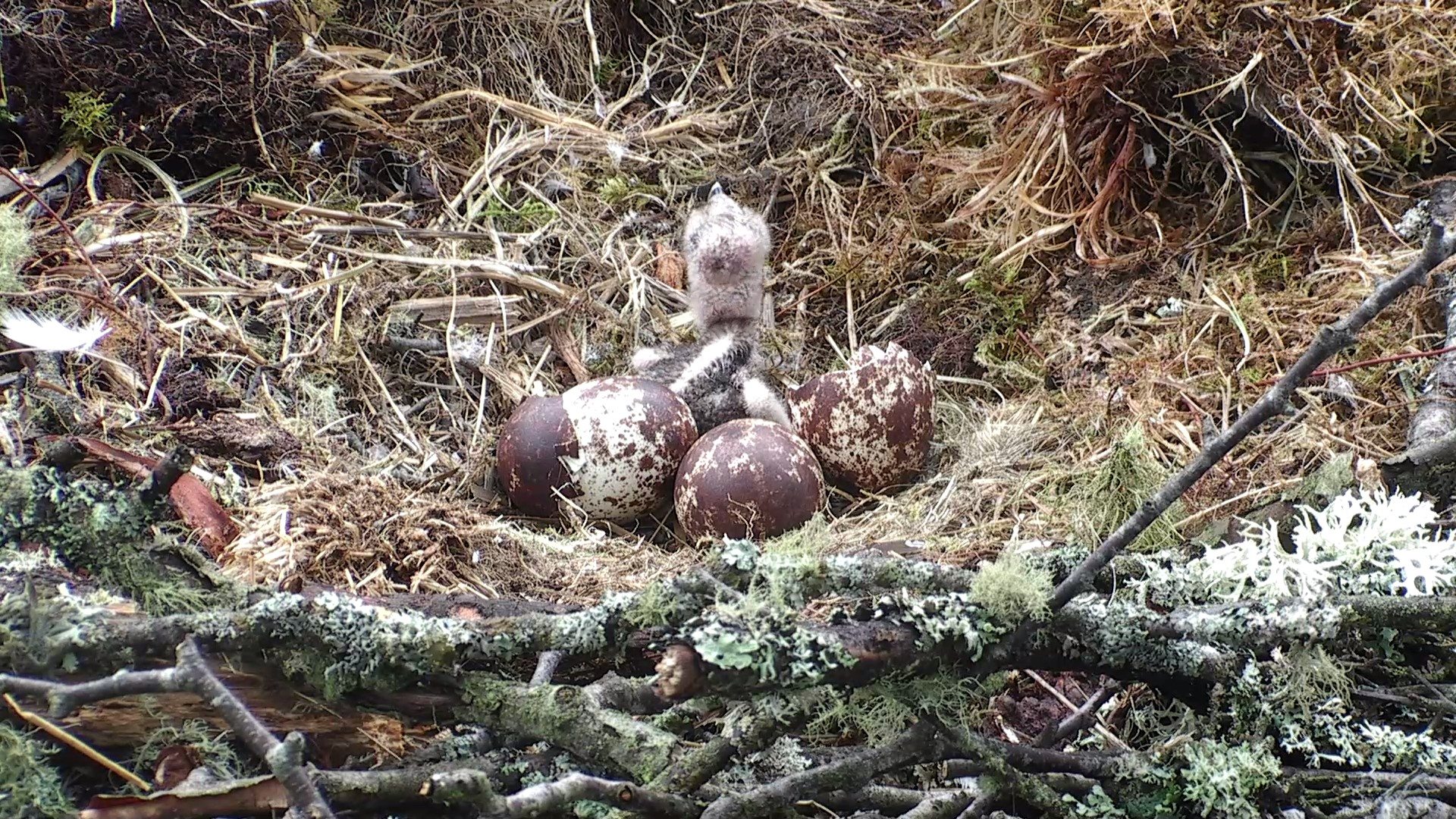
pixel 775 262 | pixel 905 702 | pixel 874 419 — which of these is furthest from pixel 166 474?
pixel 775 262

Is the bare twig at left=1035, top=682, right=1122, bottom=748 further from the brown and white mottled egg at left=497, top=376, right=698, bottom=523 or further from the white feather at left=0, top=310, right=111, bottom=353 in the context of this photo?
the white feather at left=0, top=310, right=111, bottom=353

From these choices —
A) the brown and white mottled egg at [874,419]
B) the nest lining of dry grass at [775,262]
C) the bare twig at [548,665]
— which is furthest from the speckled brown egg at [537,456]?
the bare twig at [548,665]

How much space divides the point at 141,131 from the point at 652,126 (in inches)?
71.7

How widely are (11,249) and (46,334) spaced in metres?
0.28

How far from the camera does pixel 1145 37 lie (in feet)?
10.2

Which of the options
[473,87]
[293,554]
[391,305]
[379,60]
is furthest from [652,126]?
[293,554]

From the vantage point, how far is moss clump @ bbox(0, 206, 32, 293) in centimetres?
274

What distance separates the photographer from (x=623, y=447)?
2961mm

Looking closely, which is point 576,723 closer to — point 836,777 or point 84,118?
point 836,777

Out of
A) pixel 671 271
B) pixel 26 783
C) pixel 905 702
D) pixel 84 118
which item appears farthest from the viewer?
pixel 671 271

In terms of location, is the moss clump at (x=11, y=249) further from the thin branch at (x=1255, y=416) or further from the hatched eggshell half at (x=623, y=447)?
the thin branch at (x=1255, y=416)

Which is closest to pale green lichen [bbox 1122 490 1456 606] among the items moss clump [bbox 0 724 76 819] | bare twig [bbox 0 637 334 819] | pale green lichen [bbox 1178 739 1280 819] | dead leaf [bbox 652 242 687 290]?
pale green lichen [bbox 1178 739 1280 819]

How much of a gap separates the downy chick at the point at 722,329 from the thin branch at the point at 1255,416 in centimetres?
187

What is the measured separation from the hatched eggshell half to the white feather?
3.99 feet
